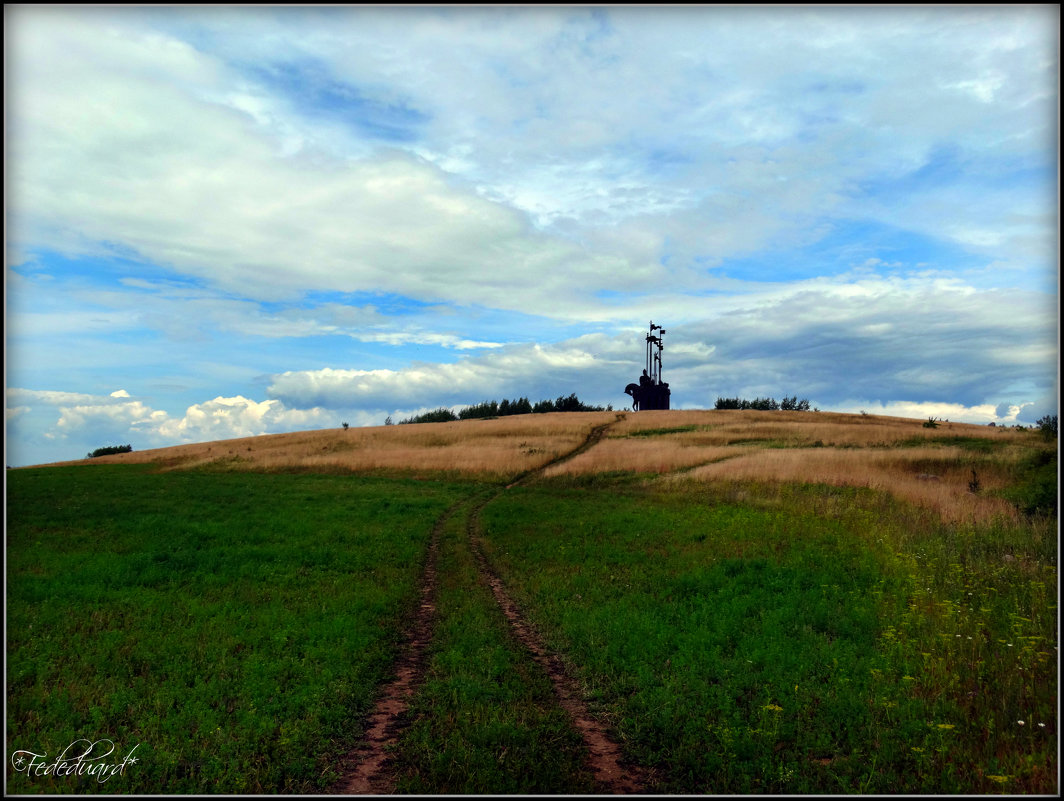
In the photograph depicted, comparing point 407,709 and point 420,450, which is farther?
point 420,450

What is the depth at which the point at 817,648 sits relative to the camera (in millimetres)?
9750

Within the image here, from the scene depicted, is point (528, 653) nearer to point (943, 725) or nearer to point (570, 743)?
point (570, 743)

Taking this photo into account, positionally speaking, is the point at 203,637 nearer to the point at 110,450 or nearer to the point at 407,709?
the point at 407,709

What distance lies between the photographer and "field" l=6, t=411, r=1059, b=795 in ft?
22.7

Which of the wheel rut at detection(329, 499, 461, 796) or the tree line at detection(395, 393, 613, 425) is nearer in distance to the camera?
the wheel rut at detection(329, 499, 461, 796)

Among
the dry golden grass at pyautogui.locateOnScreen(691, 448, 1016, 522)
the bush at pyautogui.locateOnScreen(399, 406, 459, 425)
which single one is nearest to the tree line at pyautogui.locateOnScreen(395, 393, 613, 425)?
Answer: the bush at pyautogui.locateOnScreen(399, 406, 459, 425)

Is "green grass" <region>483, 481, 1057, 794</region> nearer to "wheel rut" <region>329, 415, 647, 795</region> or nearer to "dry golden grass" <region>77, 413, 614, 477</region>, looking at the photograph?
"wheel rut" <region>329, 415, 647, 795</region>

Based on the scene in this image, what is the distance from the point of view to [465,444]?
177 feet

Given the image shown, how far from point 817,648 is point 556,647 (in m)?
4.45

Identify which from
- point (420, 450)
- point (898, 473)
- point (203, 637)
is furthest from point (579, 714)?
point (420, 450)

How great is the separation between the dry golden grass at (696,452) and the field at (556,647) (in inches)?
157

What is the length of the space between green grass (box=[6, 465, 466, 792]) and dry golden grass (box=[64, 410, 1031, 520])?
17649mm

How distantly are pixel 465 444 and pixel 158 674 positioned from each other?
44580 mm

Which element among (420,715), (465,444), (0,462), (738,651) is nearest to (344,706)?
(420,715)
